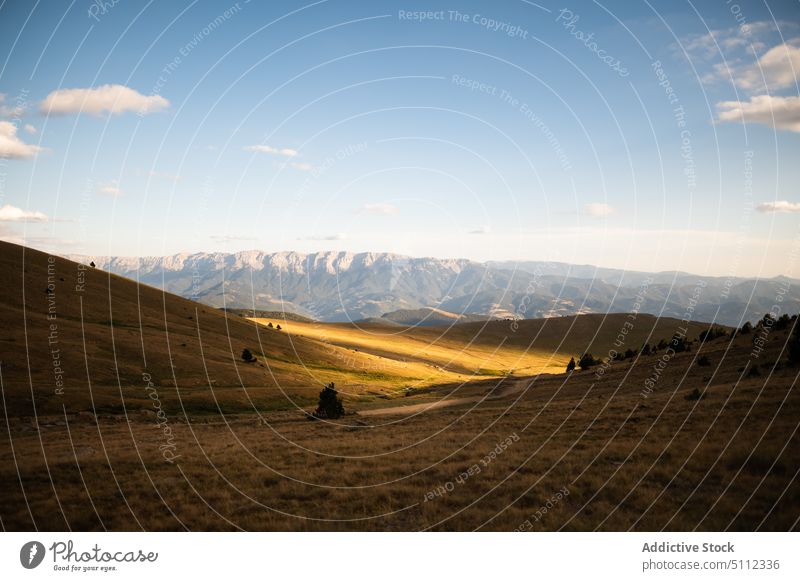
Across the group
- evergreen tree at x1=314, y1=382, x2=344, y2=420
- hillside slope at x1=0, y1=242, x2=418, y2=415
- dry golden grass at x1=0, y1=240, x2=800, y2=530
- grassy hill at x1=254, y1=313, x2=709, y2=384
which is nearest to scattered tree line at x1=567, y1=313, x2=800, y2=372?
dry golden grass at x1=0, y1=240, x2=800, y2=530

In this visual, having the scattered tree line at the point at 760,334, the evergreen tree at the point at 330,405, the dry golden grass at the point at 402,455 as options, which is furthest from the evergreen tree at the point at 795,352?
the evergreen tree at the point at 330,405

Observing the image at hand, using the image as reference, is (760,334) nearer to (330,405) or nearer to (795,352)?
(795,352)

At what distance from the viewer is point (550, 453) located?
666 inches

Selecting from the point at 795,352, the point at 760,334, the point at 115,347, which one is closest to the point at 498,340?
the point at 760,334

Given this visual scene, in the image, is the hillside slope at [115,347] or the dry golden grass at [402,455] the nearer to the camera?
the dry golden grass at [402,455]

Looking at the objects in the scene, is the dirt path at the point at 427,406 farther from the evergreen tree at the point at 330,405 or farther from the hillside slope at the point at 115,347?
the hillside slope at the point at 115,347

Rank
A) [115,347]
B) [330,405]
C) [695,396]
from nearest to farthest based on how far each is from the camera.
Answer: [695,396]
[330,405]
[115,347]

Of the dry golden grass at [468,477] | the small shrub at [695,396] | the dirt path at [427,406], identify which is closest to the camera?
the dry golden grass at [468,477]

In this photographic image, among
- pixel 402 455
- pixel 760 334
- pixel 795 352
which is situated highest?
pixel 760 334

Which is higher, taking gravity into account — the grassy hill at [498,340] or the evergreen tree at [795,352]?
the evergreen tree at [795,352]

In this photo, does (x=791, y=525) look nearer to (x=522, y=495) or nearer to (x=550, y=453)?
(x=522, y=495)

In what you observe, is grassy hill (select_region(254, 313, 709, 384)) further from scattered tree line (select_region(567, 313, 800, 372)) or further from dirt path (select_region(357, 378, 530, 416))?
scattered tree line (select_region(567, 313, 800, 372))
